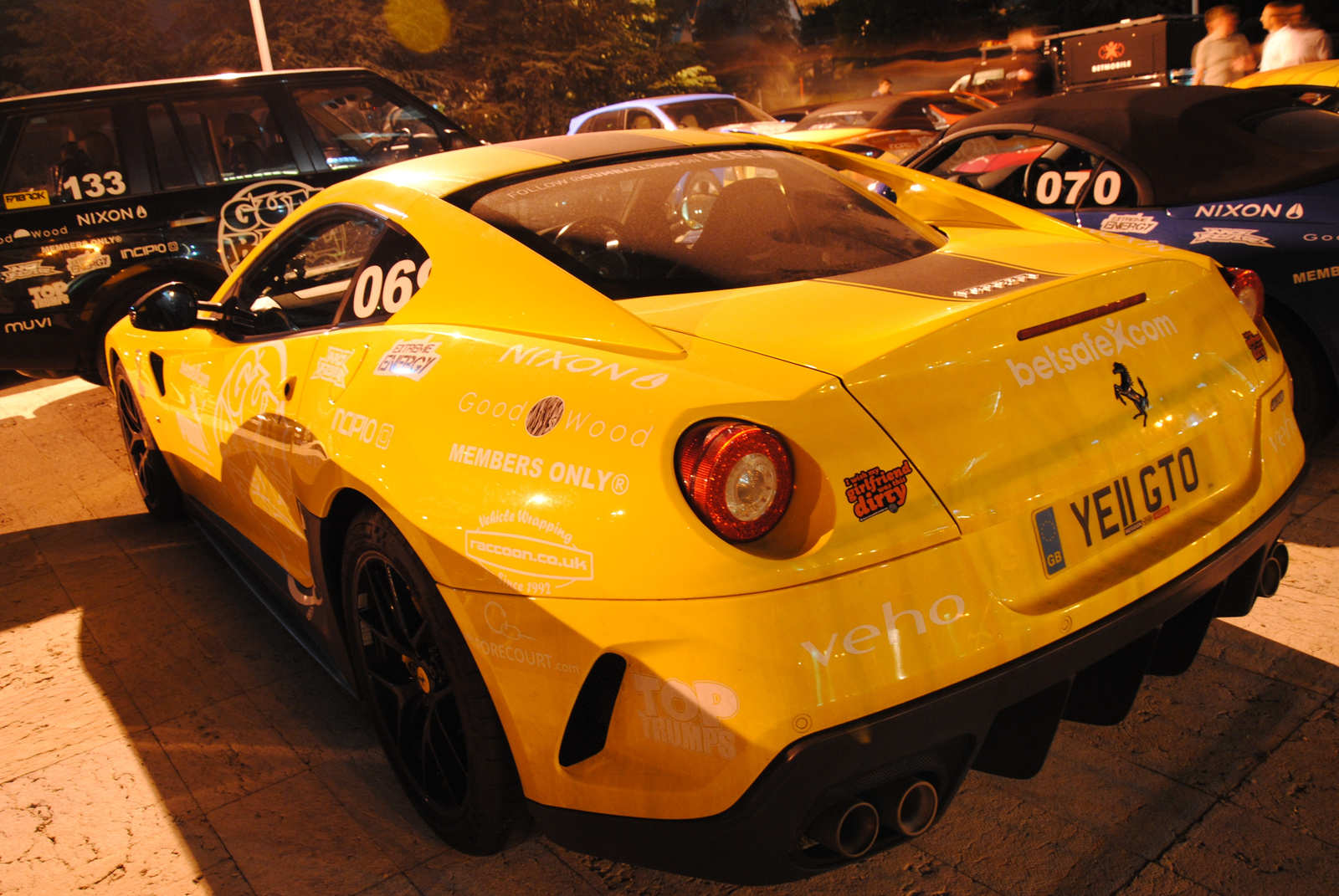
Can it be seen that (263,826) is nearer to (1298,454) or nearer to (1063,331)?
(1063,331)

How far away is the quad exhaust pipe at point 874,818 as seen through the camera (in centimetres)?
154

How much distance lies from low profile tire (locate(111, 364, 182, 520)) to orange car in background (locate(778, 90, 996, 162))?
8.03 meters

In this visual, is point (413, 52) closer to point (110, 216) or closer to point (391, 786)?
point (110, 216)

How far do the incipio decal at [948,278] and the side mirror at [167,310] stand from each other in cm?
204

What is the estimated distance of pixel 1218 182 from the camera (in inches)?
149

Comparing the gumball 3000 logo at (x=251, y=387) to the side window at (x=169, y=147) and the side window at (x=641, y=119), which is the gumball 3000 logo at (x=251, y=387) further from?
the side window at (x=641, y=119)

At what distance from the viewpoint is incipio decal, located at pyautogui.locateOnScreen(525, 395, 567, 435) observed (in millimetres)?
1729

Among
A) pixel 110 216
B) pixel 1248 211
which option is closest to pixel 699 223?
pixel 1248 211

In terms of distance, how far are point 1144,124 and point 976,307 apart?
288cm

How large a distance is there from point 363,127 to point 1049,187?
481cm

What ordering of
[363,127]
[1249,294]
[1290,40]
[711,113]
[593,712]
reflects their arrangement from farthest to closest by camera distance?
[711,113]
[1290,40]
[363,127]
[1249,294]
[593,712]

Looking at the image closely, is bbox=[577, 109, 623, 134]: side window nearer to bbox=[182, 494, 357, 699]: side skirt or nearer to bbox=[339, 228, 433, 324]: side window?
bbox=[182, 494, 357, 699]: side skirt

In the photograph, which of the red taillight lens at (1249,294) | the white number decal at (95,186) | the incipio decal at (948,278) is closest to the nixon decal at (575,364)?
the incipio decal at (948,278)

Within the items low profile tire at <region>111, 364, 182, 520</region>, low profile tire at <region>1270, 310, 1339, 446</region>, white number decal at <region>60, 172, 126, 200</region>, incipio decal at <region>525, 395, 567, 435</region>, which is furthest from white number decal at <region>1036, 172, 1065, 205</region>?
white number decal at <region>60, 172, 126, 200</region>
